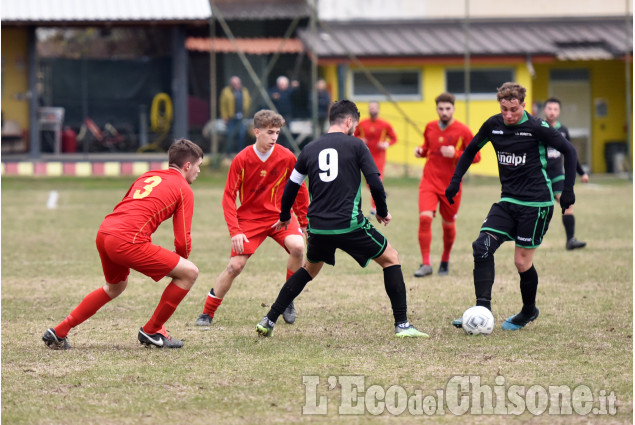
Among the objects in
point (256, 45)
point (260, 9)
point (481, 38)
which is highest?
point (260, 9)

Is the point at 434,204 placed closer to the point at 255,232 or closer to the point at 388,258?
the point at 255,232

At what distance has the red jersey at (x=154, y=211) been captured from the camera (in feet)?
22.1

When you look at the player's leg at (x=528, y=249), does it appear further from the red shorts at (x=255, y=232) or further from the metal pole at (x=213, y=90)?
the metal pole at (x=213, y=90)

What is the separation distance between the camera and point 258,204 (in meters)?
8.05

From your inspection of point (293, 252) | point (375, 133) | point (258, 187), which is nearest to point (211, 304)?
point (293, 252)

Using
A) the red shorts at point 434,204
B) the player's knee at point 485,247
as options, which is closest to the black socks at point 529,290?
the player's knee at point 485,247

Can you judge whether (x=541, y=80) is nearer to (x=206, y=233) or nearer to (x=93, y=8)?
(x=93, y=8)

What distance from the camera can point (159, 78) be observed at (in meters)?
26.2

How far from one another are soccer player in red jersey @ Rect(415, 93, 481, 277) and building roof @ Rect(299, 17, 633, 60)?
1427 centimetres

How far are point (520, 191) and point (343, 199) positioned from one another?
1.44 meters

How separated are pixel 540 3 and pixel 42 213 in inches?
632

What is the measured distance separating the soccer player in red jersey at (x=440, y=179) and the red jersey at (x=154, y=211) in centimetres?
447

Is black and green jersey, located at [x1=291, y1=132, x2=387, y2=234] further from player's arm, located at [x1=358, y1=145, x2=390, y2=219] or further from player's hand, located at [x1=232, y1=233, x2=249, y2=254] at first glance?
player's hand, located at [x1=232, y1=233, x2=249, y2=254]

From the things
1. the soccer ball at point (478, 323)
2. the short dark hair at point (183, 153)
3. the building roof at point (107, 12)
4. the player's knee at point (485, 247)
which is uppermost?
the building roof at point (107, 12)
